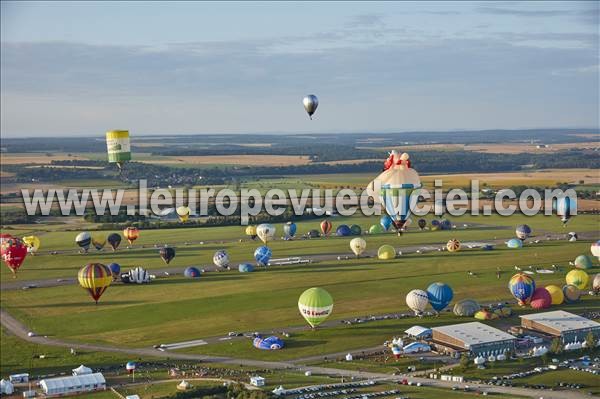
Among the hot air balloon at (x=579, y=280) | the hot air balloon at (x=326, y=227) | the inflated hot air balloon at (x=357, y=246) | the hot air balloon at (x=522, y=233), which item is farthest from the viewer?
the hot air balloon at (x=326, y=227)

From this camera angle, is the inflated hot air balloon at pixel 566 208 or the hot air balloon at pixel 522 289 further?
the inflated hot air balloon at pixel 566 208

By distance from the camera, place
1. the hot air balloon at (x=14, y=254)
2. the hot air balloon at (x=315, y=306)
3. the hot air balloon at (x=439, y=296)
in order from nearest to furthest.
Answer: the hot air balloon at (x=315, y=306)
the hot air balloon at (x=439, y=296)
the hot air balloon at (x=14, y=254)

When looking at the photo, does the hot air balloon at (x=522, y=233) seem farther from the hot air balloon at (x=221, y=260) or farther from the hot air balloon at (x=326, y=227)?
the hot air balloon at (x=221, y=260)

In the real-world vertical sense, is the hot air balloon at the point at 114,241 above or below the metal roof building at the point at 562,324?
above

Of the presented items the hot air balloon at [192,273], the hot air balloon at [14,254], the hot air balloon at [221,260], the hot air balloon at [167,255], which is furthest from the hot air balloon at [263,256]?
the hot air balloon at [14,254]

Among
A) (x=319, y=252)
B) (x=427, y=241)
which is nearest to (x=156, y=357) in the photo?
(x=319, y=252)

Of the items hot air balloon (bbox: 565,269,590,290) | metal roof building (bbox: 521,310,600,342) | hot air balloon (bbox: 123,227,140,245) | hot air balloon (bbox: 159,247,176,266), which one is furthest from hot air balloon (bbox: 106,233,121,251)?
metal roof building (bbox: 521,310,600,342)

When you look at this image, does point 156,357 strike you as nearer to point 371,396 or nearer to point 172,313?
point 172,313
